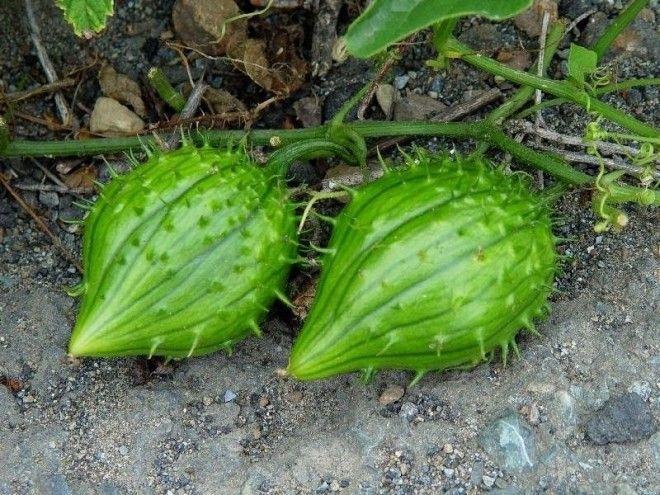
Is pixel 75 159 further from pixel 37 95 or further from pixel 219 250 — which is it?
pixel 219 250

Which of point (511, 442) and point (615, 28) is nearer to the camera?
point (511, 442)

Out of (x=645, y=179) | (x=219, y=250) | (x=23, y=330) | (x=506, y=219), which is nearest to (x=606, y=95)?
(x=645, y=179)

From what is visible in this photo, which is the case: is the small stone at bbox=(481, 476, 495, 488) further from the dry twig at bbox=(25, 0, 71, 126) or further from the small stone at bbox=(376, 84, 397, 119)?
the dry twig at bbox=(25, 0, 71, 126)

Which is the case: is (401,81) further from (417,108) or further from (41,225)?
(41,225)

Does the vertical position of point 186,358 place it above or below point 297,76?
below

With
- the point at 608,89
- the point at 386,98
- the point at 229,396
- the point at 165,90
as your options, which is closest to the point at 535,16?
the point at 608,89

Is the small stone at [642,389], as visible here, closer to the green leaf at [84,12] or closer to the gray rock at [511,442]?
the gray rock at [511,442]
